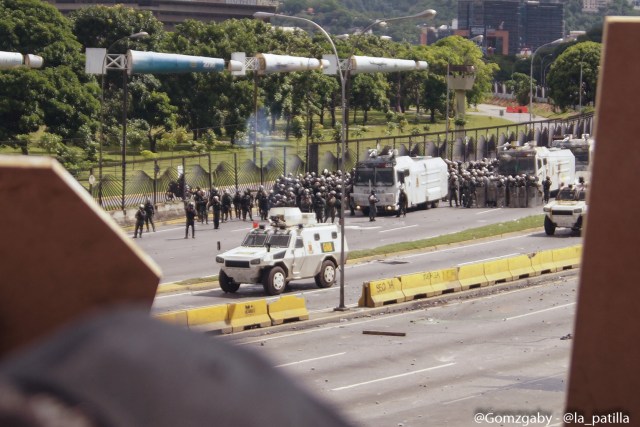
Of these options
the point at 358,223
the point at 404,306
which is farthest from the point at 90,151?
the point at 404,306

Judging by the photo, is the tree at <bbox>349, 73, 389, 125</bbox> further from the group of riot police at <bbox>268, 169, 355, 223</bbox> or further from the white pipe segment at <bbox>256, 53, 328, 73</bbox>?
the group of riot police at <bbox>268, 169, 355, 223</bbox>

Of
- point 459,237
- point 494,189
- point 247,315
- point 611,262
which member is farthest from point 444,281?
point 611,262

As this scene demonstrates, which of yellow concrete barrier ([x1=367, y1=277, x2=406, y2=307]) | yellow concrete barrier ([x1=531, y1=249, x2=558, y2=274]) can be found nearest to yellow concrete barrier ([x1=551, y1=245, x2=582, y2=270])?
yellow concrete barrier ([x1=531, y1=249, x2=558, y2=274])

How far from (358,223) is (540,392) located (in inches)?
1272

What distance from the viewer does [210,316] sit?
27.3 metres

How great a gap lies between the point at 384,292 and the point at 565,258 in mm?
9352

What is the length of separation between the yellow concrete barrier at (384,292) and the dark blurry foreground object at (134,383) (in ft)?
99.0

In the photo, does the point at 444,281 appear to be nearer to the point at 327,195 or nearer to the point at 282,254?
the point at 282,254

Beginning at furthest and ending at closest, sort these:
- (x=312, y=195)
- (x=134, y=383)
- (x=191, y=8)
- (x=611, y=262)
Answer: (x=191, y=8)
(x=312, y=195)
(x=611, y=262)
(x=134, y=383)

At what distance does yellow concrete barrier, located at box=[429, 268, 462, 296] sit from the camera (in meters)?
33.6

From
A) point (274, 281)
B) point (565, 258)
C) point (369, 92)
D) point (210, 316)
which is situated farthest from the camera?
point (369, 92)

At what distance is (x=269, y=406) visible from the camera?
143cm

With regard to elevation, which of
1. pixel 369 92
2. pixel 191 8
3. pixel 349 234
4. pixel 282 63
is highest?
pixel 191 8

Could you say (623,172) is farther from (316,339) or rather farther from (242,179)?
(242,179)
